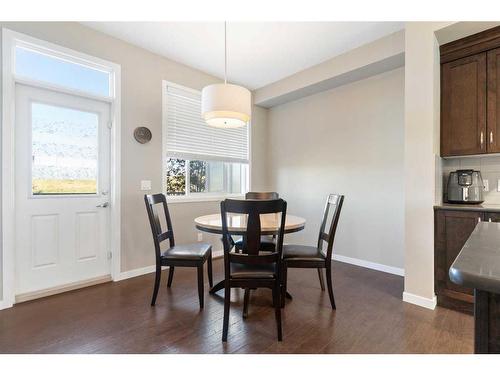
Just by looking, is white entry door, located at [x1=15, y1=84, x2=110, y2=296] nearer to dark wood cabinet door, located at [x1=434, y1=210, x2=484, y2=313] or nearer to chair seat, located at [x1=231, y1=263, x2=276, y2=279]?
chair seat, located at [x1=231, y1=263, x2=276, y2=279]

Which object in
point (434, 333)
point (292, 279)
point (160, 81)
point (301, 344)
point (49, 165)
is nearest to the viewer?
point (301, 344)

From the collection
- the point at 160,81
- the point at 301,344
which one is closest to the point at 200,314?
the point at 301,344

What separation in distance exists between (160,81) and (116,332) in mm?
2862

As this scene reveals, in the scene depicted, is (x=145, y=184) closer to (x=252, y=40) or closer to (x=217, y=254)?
(x=217, y=254)

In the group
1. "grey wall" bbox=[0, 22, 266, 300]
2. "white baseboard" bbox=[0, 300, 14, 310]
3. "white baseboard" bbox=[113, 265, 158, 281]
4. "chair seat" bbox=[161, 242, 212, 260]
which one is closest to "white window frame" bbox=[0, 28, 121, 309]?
"white baseboard" bbox=[0, 300, 14, 310]

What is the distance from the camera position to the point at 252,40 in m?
2.89

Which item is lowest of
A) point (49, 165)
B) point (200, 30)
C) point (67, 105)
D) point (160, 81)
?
point (49, 165)

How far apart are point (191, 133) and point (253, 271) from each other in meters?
2.45

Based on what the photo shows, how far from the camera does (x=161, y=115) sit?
3299mm

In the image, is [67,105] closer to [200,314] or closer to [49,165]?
[49,165]

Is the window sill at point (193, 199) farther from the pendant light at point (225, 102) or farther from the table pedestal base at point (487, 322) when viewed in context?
the table pedestal base at point (487, 322)

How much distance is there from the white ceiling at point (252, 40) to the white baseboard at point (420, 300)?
2.71m

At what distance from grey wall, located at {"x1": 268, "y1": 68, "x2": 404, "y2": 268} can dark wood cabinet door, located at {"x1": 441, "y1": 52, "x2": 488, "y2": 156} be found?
2.07 feet
